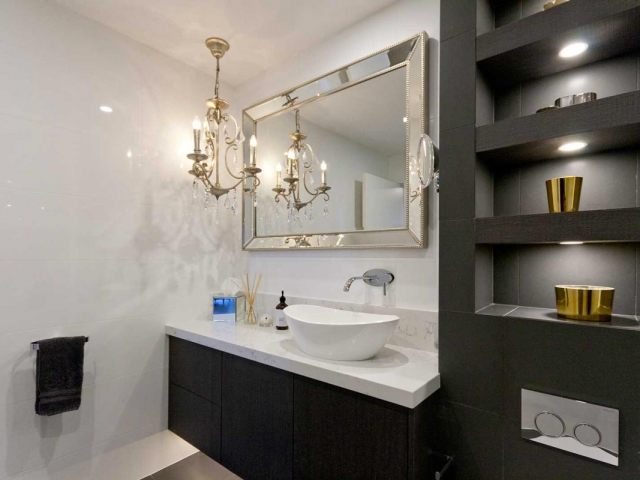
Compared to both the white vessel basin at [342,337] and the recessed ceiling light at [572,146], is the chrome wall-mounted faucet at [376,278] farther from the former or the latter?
the recessed ceiling light at [572,146]

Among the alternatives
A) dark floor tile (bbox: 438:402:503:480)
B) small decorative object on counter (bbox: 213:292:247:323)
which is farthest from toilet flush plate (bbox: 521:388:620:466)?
small decorative object on counter (bbox: 213:292:247:323)

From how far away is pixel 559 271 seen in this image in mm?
1196

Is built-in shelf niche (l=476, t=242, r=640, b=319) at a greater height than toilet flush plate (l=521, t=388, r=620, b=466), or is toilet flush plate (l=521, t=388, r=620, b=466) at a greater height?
built-in shelf niche (l=476, t=242, r=640, b=319)

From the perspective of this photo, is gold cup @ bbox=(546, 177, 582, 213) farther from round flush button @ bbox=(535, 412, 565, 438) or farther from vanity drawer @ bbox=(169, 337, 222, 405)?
vanity drawer @ bbox=(169, 337, 222, 405)

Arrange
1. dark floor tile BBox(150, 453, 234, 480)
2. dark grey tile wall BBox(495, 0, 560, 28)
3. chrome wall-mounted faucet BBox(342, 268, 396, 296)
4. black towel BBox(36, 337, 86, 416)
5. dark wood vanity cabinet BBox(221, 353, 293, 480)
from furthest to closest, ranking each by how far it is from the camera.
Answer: dark floor tile BBox(150, 453, 234, 480) → chrome wall-mounted faucet BBox(342, 268, 396, 296) → black towel BBox(36, 337, 86, 416) → dark wood vanity cabinet BBox(221, 353, 293, 480) → dark grey tile wall BBox(495, 0, 560, 28)

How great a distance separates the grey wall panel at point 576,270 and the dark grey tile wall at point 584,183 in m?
0.15

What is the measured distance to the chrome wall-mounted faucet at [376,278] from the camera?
1607 mm

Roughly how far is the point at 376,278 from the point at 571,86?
3.46 ft

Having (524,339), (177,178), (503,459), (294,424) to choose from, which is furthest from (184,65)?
(503,459)

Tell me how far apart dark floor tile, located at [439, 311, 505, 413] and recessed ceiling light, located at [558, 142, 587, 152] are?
0.61 meters

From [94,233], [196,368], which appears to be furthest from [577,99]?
[94,233]

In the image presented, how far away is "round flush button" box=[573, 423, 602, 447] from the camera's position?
939mm

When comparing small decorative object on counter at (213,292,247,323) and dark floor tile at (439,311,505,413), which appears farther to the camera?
small decorative object on counter at (213,292,247,323)

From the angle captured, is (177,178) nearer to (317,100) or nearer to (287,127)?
(287,127)
